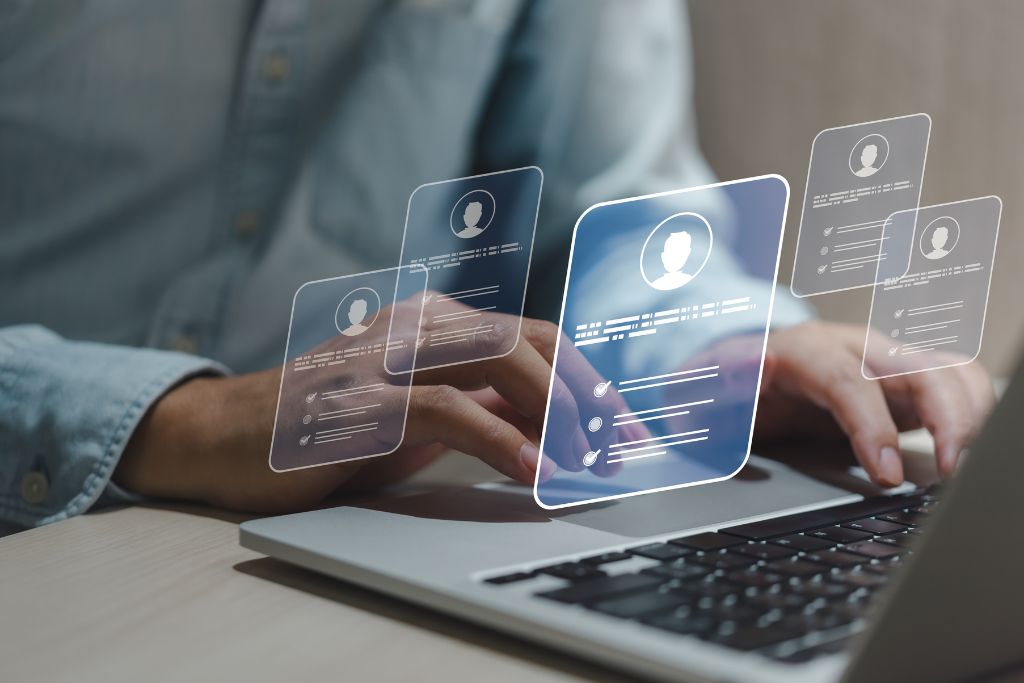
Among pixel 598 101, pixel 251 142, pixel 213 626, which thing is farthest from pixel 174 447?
pixel 598 101

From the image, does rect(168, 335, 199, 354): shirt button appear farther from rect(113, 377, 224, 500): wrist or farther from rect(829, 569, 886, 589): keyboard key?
rect(829, 569, 886, 589): keyboard key

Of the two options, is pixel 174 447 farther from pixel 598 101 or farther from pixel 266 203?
pixel 598 101

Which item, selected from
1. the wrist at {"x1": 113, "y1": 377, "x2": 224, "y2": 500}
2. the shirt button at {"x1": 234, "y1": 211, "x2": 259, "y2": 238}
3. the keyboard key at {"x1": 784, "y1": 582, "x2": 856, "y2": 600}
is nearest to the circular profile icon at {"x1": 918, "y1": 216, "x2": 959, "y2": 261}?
the keyboard key at {"x1": 784, "y1": 582, "x2": 856, "y2": 600}

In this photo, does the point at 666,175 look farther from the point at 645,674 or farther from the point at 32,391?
the point at 645,674

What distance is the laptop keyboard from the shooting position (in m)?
0.26

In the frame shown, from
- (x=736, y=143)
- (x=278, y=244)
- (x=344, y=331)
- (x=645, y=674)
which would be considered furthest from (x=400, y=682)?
(x=736, y=143)

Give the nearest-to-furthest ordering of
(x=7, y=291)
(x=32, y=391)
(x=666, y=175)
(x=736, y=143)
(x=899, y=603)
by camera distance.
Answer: (x=899, y=603) < (x=32, y=391) < (x=7, y=291) < (x=666, y=175) < (x=736, y=143)

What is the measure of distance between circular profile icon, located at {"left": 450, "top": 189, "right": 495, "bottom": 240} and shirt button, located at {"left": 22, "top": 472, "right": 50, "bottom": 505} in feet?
0.82

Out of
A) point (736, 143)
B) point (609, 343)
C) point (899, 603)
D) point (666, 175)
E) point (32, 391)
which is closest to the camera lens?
point (899, 603)

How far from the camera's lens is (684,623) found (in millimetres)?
265

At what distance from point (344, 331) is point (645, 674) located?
0.66ft

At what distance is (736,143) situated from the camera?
0.98 metres

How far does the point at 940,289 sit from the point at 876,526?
0.44 ft

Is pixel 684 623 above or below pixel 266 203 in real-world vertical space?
below
